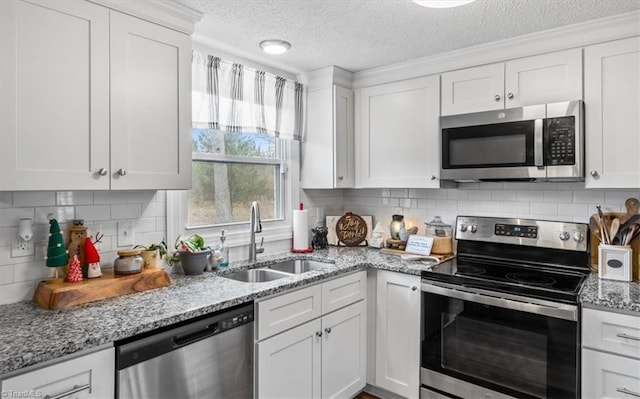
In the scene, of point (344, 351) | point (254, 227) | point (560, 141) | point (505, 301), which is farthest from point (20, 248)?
point (560, 141)

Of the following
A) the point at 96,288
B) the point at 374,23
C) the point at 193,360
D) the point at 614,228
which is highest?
the point at 374,23

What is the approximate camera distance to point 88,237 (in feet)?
5.99

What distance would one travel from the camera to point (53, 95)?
1499 millimetres

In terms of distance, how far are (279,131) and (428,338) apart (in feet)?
5.46

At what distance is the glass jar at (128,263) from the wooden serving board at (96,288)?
24 mm

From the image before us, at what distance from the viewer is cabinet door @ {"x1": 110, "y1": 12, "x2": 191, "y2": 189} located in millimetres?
1690

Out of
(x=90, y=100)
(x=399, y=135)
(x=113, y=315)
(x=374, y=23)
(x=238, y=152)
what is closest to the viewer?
(x=113, y=315)

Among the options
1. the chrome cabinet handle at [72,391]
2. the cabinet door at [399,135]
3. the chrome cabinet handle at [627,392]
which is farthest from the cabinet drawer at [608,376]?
the chrome cabinet handle at [72,391]

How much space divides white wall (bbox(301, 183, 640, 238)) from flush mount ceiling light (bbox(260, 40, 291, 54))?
1.11m

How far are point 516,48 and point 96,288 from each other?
8.34 ft

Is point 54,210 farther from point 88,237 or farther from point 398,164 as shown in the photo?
point 398,164

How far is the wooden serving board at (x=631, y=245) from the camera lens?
2070 millimetres

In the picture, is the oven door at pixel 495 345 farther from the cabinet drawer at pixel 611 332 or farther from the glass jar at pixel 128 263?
the glass jar at pixel 128 263

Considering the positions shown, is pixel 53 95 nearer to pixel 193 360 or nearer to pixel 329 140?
pixel 193 360
